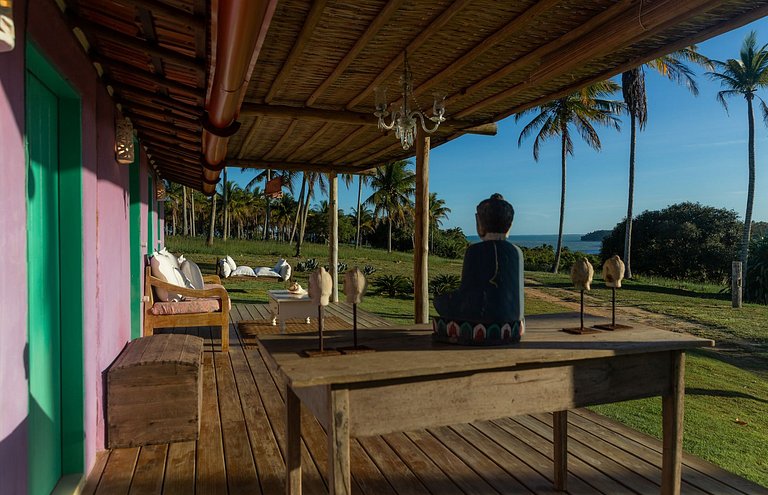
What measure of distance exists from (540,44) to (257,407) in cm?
335

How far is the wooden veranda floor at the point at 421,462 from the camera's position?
8.72 feet

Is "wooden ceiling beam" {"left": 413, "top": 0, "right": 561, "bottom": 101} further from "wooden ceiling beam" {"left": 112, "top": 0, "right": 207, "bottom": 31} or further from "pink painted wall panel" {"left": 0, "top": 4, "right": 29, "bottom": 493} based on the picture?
"pink painted wall panel" {"left": 0, "top": 4, "right": 29, "bottom": 493}

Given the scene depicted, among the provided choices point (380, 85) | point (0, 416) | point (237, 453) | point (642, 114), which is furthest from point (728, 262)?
point (0, 416)

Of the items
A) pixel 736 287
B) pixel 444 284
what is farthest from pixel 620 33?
pixel 736 287

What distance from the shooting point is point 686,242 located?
77.5ft

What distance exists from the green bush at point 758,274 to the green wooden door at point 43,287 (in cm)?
1549

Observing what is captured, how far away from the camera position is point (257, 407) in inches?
155

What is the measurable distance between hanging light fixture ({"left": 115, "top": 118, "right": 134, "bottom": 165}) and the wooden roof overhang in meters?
0.15

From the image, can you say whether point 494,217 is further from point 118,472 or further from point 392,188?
point 392,188

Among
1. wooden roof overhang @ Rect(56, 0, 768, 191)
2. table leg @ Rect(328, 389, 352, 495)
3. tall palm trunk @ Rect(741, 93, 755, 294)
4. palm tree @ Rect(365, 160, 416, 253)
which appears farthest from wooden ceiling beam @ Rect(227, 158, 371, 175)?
palm tree @ Rect(365, 160, 416, 253)

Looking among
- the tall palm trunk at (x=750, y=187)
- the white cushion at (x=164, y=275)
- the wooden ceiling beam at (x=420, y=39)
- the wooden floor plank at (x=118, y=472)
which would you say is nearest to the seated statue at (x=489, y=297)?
the wooden ceiling beam at (x=420, y=39)

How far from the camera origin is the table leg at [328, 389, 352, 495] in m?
1.67

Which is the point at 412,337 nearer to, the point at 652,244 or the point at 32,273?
the point at 32,273

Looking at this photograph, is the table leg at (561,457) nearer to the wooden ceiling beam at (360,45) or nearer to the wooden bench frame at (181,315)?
the wooden ceiling beam at (360,45)
